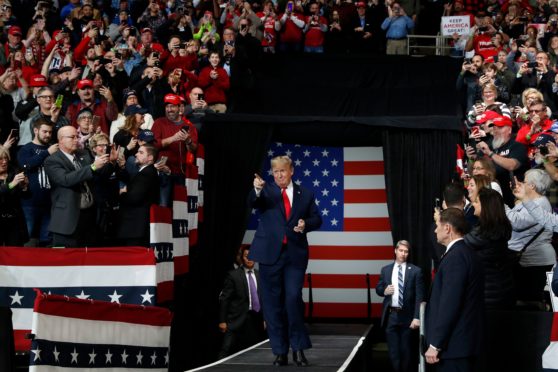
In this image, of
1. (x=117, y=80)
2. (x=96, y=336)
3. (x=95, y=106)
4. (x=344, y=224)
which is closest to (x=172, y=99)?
(x=95, y=106)

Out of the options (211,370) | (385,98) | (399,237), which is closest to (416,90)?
(385,98)

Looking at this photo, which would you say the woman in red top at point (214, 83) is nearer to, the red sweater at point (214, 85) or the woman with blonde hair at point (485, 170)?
the red sweater at point (214, 85)

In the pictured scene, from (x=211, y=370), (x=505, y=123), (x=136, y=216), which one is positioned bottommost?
(x=211, y=370)

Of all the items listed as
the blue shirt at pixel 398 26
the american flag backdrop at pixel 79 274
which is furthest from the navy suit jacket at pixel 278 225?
the blue shirt at pixel 398 26

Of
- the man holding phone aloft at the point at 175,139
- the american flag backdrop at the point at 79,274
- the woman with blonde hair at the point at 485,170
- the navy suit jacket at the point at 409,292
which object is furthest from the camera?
the navy suit jacket at the point at 409,292

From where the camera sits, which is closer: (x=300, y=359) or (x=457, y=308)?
(x=457, y=308)

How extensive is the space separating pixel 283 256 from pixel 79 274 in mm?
1796

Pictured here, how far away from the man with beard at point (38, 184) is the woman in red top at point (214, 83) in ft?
20.2

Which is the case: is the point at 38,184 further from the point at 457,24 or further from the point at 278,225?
the point at 457,24

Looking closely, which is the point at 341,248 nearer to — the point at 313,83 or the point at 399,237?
the point at 399,237

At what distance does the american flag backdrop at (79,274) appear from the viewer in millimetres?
A: 9430

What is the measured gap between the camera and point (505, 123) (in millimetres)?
12062

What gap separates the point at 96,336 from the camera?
7.99m

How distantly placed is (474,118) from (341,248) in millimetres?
4043
